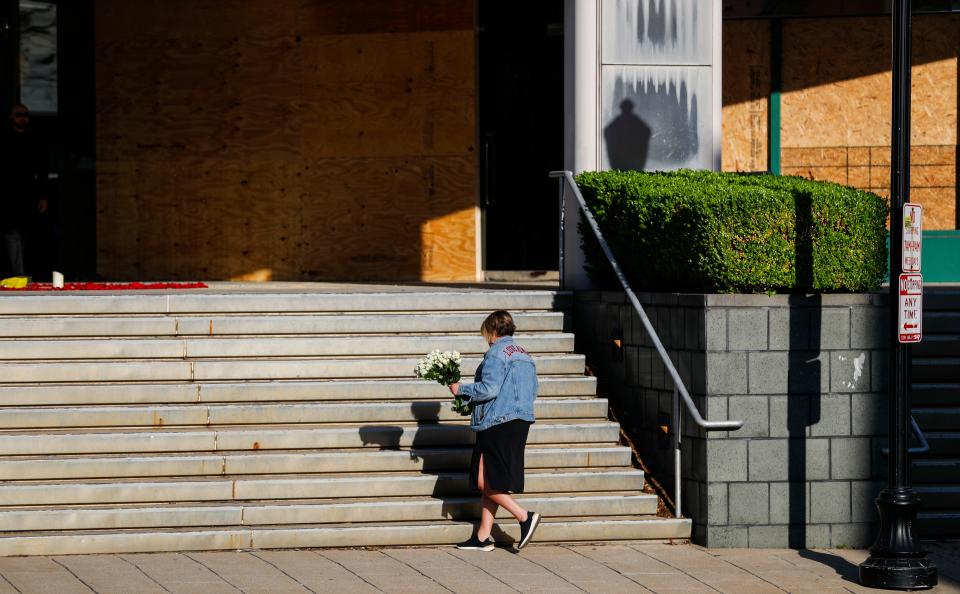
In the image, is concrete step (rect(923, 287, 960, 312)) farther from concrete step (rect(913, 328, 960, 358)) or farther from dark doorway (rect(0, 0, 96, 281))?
dark doorway (rect(0, 0, 96, 281))

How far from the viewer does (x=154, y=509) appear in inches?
373

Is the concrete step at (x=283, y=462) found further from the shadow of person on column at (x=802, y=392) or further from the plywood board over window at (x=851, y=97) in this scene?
the plywood board over window at (x=851, y=97)

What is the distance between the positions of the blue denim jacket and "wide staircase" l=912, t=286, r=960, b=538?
319 cm

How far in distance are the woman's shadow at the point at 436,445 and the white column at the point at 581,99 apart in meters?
2.71

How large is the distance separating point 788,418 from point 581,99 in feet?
14.3

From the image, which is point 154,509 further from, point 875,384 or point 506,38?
point 506,38

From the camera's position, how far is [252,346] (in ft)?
37.2

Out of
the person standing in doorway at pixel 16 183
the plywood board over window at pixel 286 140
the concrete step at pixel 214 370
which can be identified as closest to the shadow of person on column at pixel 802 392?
the concrete step at pixel 214 370

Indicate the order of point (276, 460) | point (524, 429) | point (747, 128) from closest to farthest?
point (524, 429), point (276, 460), point (747, 128)

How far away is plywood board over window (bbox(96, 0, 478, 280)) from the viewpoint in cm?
1684

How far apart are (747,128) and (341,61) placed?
16.7 feet

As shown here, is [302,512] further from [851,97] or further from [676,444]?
[851,97]

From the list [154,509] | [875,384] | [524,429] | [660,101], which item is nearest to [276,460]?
[154,509]

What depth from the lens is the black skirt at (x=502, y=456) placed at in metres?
9.23
